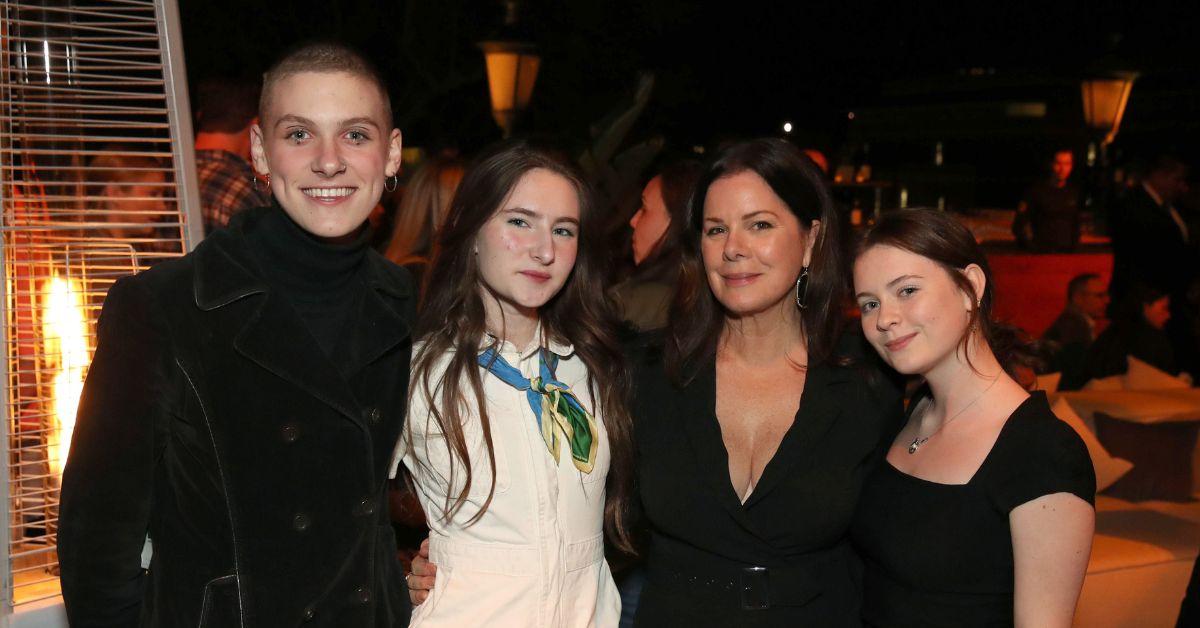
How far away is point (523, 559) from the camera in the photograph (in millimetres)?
2137

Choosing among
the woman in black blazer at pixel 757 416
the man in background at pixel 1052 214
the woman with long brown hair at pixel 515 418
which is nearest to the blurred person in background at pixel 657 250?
the woman in black blazer at pixel 757 416

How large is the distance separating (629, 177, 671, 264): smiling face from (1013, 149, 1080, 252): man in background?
421 cm

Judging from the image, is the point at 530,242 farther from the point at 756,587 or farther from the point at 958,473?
the point at 958,473

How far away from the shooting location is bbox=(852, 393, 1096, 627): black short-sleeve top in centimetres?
203

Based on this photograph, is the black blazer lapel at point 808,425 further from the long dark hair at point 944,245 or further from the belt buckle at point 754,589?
the long dark hair at point 944,245

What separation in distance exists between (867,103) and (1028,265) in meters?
2.90

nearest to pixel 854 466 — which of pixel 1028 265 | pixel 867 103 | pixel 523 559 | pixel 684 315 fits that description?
pixel 684 315

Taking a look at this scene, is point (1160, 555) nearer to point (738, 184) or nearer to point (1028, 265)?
point (738, 184)

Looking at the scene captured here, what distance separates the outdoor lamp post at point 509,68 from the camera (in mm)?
6457

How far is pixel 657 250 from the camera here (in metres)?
3.67

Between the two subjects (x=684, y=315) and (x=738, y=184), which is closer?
(x=738, y=184)

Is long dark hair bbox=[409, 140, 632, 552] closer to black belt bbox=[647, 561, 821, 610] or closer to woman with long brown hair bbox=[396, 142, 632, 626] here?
woman with long brown hair bbox=[396, 142, 632, 626]

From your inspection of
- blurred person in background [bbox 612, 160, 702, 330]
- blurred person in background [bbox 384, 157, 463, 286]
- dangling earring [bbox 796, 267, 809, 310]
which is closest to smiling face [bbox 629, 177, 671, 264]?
blurred person in background [bbox 612, 160, 702, 330]

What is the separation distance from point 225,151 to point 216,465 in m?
2.61
